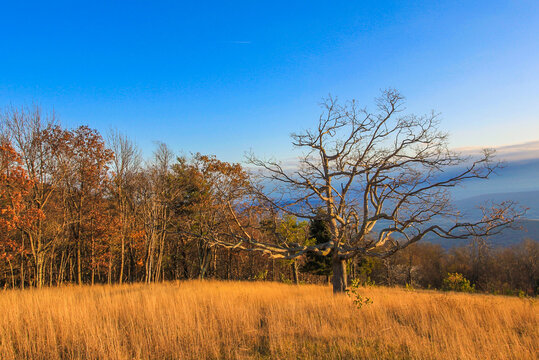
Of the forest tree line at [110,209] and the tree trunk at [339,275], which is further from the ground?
the forest tree line at [110,209]

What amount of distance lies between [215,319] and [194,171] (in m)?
14.1

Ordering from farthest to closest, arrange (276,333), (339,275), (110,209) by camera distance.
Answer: (110,209)
(339,275)
(276,333)

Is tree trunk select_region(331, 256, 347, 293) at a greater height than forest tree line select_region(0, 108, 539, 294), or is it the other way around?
forest tree line select_region(0, 108, 539, 294)

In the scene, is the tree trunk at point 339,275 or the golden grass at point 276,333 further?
the tree trunk at point 339,275

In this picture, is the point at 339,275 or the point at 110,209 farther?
the point at 110,209

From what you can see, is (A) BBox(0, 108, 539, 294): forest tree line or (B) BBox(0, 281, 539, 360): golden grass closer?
(B) BBox(0, 281, 539, 360): golden grass

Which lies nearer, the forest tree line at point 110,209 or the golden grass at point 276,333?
the golden grass at point 276,333

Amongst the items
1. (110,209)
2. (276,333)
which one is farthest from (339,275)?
(110,209)

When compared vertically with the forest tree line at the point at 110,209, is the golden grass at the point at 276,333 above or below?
below

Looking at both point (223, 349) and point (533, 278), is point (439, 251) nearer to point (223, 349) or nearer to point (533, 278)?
point (533, 278)

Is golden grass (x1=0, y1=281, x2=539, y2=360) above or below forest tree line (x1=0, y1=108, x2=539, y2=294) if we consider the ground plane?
below

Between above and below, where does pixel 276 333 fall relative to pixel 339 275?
above

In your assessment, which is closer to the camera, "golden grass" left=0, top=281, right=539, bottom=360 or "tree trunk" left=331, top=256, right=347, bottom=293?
"golden grass" left=0, top=281, right=539, bottom=360

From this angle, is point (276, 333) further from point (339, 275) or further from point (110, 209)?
point (110, 209)
